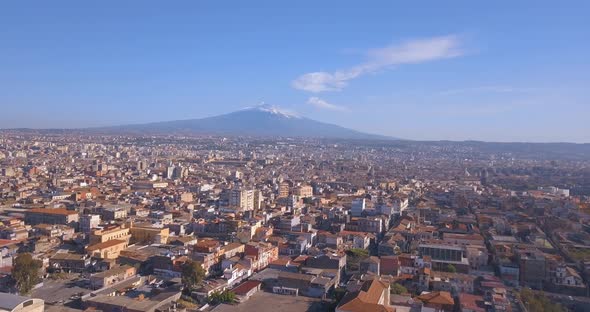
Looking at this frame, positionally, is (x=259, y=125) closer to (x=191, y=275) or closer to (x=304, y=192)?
(x=304, y=192)

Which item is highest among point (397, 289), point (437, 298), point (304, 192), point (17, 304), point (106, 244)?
point (17, 304)

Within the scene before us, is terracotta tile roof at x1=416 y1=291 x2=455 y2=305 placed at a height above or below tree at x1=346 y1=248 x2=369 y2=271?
above

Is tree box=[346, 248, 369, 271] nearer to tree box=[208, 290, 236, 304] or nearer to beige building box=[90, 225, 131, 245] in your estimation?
tree box=[208, 290, 236, 304]

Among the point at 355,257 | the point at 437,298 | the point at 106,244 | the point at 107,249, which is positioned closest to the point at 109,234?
the point at 106,244

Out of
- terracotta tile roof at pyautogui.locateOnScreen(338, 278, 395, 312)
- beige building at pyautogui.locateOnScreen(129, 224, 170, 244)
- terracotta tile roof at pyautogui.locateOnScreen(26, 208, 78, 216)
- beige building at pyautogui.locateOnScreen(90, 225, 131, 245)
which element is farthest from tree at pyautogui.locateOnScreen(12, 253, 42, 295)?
terracotta tile roof at pyautogui.locateOnScreen(26, 208, 78, 216)

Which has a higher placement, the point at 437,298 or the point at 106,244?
the point at 106,244

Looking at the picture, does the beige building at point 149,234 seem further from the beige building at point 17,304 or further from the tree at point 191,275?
the beige building at point 17,304
